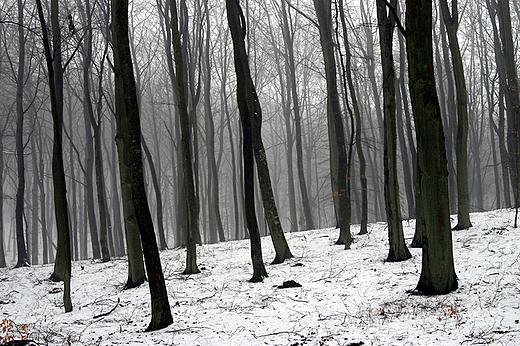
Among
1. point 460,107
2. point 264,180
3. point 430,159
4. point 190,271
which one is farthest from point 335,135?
point 430,159

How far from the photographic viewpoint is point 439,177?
569cm

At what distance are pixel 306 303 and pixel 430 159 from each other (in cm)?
312

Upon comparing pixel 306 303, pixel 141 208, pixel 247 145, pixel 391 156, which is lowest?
pixel 306 303

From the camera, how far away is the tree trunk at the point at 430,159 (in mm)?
5664

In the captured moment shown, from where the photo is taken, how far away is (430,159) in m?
5.72

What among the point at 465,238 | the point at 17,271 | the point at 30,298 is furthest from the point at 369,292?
the point at 17,271

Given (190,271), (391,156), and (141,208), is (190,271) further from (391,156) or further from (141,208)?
(391,156)

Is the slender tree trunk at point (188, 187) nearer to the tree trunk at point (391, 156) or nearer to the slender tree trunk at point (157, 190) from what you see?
the tree trunk at point (391, 156)

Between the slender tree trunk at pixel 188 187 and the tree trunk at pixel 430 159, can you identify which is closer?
the tree trunk at pixel 430 159

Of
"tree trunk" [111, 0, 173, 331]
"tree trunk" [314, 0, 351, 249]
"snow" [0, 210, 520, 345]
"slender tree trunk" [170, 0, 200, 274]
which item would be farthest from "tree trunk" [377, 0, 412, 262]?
"tree trunk" [111, 0, 173, 331]

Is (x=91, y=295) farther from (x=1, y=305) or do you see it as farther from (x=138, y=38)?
(x=138, y=38)

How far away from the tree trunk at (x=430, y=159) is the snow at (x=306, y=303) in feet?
1.39

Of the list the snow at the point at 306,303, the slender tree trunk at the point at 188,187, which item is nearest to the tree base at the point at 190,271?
the slender tree trunk at the point at 188,187

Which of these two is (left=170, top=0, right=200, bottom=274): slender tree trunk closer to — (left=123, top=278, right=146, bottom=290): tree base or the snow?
the snow
